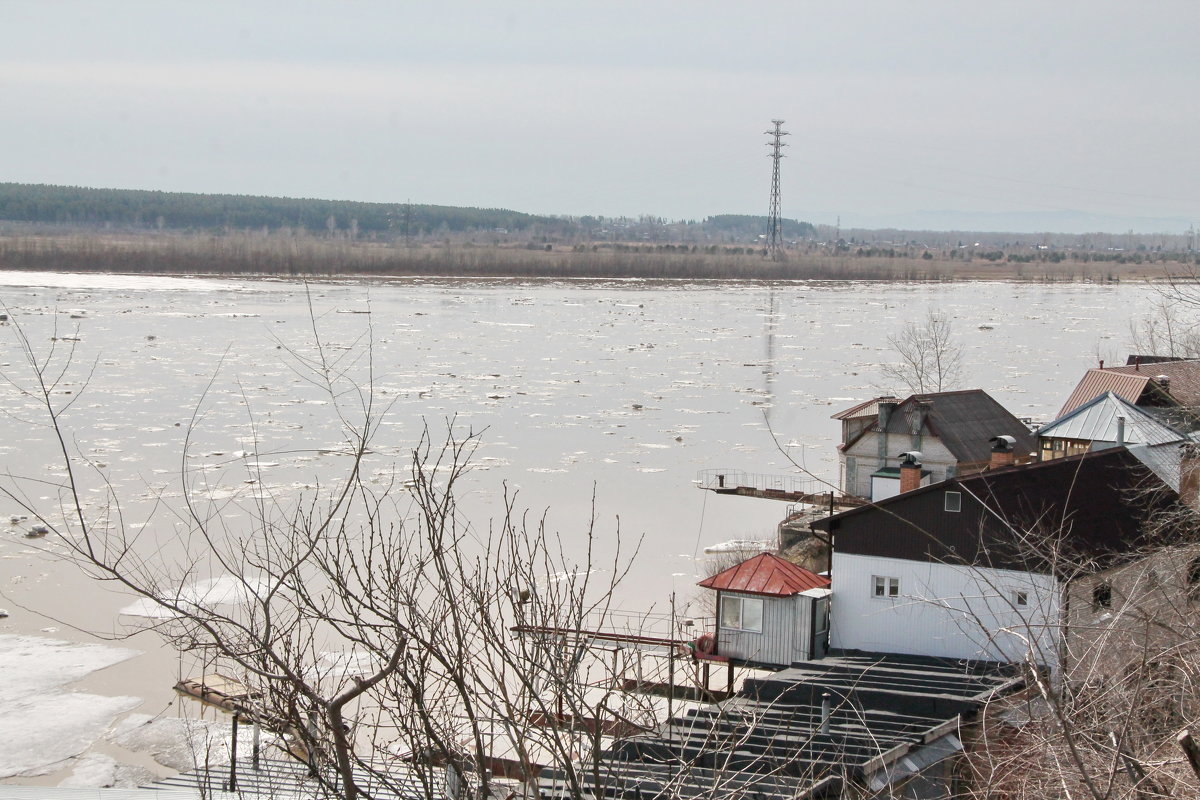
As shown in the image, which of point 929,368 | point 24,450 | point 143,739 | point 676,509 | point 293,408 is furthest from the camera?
point 929,368

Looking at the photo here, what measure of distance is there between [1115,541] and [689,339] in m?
42.4

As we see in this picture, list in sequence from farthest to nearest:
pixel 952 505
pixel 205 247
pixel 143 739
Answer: pixel 205 247 < pixel 952 505 < pixel 143 739

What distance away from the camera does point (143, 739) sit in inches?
548

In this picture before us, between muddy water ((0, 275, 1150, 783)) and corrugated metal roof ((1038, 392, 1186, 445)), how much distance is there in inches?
242

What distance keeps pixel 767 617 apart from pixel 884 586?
1.81 m

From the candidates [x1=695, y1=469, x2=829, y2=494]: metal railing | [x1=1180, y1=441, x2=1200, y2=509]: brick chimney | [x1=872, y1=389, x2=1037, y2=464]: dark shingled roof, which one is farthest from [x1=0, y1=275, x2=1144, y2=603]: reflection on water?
[x1=1180, y1=441, x2=1200, y2=509]: brick chimney

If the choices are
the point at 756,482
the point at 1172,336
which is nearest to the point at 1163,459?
the point at 756,482

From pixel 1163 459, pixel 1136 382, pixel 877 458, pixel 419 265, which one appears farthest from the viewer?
pixel 419 265

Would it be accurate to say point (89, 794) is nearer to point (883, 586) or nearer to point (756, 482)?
point (883, 586)

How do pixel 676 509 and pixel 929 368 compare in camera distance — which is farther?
pixel 929 368

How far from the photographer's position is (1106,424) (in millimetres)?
24281

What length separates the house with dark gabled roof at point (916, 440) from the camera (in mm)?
26766

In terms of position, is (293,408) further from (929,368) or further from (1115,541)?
(1115,541)

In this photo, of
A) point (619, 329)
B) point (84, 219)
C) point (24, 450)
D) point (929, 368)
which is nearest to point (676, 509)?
point (24, 450)
